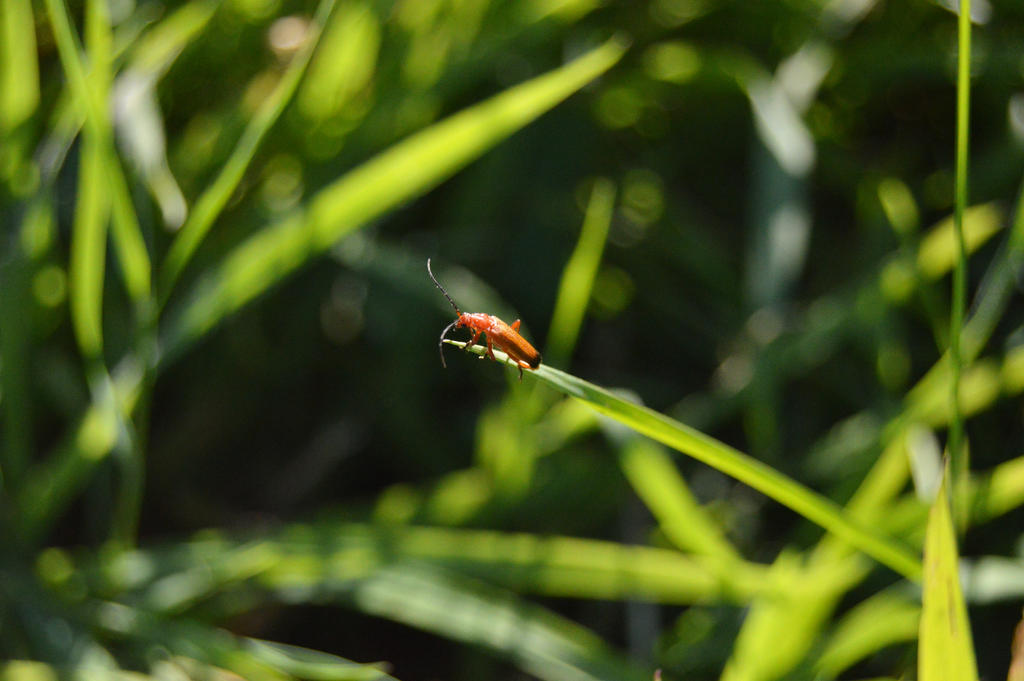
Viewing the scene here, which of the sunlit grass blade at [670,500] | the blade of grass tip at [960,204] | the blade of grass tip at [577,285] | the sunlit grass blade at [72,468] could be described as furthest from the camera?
the blade of grass tip at [577,285]

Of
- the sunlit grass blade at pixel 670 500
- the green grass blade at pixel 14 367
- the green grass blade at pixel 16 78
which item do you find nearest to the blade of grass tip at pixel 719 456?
the sunlit grass blade at pixel 670 500

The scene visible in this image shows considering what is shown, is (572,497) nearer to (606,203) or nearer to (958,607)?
(606,203)

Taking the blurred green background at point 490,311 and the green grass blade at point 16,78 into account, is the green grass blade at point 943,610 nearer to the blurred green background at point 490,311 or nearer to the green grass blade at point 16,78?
the blurred green background at point 490,311

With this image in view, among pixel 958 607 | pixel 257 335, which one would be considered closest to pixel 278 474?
pixel 257 335

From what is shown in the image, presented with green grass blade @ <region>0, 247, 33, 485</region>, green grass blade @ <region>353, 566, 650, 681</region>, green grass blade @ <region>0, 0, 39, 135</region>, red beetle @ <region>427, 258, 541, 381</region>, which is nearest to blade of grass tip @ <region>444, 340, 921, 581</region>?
red beetle @ <region>427, 258, 541, 381</region>

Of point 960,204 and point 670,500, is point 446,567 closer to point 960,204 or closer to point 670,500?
point 670,500
